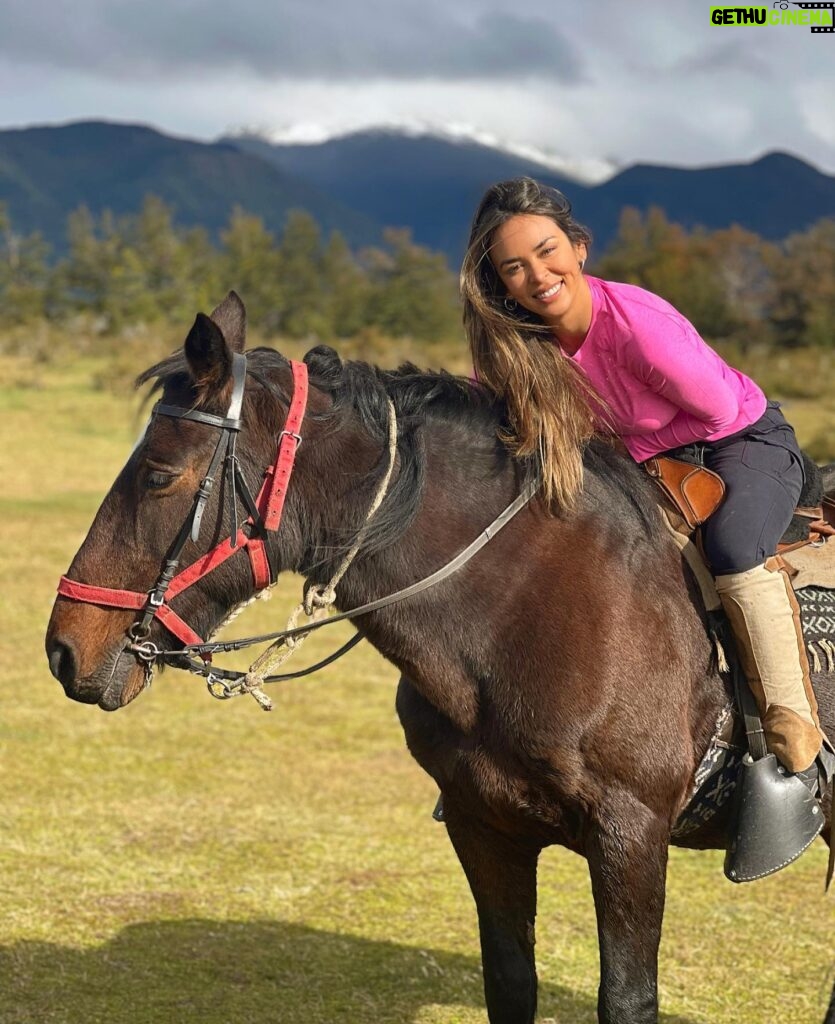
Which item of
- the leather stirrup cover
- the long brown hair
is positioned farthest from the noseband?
the leather stirrup cover

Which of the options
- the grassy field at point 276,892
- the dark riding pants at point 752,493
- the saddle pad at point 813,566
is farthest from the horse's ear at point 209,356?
the saddle pad at point 813,566

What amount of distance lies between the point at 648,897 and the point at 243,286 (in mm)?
43297

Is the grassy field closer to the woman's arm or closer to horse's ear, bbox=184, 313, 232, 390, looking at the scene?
horse's ear, bbox=184, 313, 232, 390

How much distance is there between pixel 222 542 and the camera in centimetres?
274

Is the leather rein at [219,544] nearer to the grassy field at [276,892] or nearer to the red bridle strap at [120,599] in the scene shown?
the red bridle strap at [120,599]

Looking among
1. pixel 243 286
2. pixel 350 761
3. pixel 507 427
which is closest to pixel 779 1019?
pixel 507 427

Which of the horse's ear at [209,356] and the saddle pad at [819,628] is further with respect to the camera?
the saddle pad at [819,628]

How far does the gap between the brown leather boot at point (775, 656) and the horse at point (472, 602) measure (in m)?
0.12

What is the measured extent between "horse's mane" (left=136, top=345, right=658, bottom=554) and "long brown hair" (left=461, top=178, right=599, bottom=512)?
63 millimetres

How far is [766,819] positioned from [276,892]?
2928 millimetres

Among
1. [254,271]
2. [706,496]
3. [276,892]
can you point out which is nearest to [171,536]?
[706,496]

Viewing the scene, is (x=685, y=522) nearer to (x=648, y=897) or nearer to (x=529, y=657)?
(x=529, y=657)

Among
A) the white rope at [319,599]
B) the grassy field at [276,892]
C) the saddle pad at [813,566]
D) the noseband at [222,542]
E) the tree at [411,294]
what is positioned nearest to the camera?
the noseband at [222,542]

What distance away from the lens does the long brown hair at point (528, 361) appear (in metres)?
2.90
